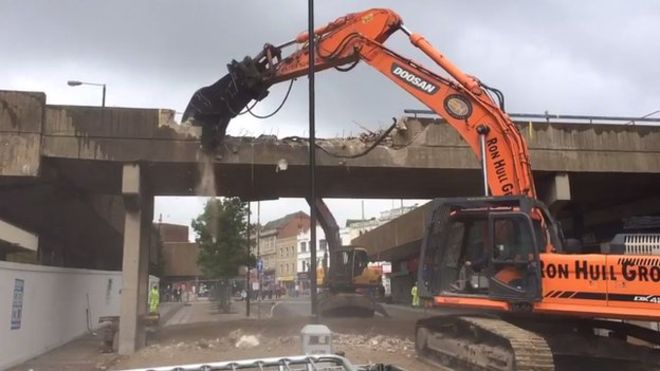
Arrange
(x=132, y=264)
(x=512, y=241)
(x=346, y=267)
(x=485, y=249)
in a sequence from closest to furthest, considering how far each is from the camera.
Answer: (x=512, y=241) < (x=485, y=249) < (x=132, y=264) < (x=346, y=267)

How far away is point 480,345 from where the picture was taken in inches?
456

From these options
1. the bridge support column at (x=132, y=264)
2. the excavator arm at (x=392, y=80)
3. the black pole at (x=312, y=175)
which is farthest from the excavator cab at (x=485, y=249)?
the bridge support column at (x=132, y=264)

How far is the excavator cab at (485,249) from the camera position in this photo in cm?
1123

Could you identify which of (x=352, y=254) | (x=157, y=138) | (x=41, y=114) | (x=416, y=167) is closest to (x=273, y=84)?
(x=157, y=138)

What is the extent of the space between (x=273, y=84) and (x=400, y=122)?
3.66 metres

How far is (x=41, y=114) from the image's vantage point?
16469mm

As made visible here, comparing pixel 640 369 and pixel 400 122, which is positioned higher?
pixel 400 122

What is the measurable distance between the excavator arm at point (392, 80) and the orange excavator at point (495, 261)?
0.08ft

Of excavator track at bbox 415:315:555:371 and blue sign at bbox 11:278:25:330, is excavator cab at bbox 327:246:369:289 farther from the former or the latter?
blue sign at bbox 11:278:25:330

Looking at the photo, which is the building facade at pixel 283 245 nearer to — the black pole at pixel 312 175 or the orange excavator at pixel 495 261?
the orange excavator at pixel 495 261

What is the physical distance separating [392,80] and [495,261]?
5.24 metres

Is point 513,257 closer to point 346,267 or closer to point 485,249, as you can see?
point 485,249

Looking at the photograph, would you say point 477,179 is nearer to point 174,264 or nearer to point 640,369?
point 640,369

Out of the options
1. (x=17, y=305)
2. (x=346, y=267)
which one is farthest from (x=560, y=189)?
(x=17, y=305)
